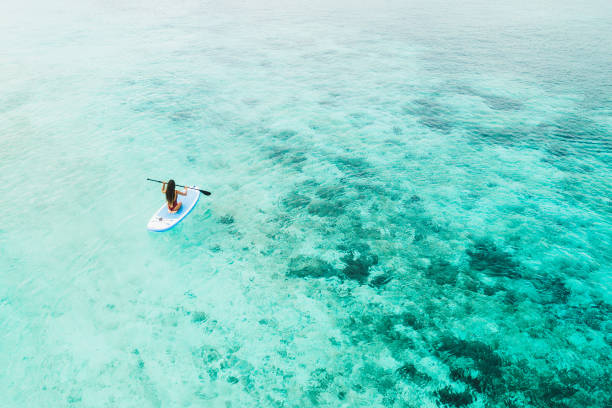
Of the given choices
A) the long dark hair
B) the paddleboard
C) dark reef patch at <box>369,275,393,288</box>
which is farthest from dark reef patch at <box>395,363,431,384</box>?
the long dark hair

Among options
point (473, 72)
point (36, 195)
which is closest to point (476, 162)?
point (473, 72)

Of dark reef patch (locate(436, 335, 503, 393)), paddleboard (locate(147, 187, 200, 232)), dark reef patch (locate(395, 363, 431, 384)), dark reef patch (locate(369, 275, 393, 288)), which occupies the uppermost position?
paddleboard (locate(147, 187, 200, 232))

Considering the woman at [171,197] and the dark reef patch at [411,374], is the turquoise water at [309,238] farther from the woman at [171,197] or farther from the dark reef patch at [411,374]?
the woman at [171,197]

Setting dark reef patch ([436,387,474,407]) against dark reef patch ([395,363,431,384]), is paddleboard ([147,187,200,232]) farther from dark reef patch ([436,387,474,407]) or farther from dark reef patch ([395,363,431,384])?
dark reef patch ([436,387,474,407])

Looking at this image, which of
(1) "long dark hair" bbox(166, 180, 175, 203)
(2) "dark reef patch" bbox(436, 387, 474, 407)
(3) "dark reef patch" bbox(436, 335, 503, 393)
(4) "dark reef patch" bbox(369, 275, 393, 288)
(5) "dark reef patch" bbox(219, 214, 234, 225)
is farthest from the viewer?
(5) "dark reef patch" bbox(219, 214, 234, 225)

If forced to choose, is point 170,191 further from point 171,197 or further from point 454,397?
point 454,397

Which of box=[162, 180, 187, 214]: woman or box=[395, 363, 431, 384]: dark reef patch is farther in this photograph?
box=[162, 180, 187, 214]: woman
